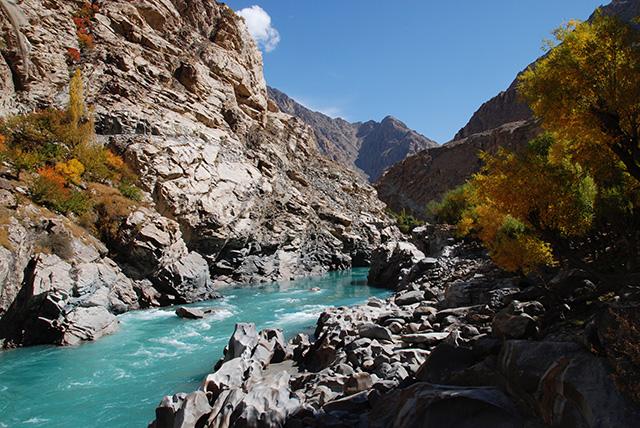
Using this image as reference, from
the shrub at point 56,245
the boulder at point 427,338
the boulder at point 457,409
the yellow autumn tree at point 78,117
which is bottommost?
the boulder at point 427,338

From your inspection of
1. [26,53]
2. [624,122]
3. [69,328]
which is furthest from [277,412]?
[26,53]

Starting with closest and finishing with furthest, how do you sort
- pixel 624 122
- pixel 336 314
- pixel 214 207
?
pixel 624 122, pixel 336 314, pixel 214 207

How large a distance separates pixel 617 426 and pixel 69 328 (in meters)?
20.0

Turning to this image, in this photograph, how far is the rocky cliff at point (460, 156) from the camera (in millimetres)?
90188

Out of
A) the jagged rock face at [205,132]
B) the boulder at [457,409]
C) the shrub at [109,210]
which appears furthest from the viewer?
the jagged rock face at [205,132]

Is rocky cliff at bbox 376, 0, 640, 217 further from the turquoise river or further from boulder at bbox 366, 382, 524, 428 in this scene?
boulder at bbox 366, 382, 524, 428

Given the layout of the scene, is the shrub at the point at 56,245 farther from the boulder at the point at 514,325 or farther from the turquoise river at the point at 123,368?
Result: the boulder at the point at 514,325

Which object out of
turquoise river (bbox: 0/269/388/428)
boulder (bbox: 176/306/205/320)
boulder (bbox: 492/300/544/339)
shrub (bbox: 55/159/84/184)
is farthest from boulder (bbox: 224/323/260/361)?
shrub (bbox: 55/159/84/184)

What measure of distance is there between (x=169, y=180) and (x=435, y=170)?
284 feet

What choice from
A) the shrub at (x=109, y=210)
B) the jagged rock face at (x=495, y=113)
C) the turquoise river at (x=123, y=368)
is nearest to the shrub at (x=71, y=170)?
the shrub at (x=109, y=210)

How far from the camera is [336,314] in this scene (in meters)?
19.1

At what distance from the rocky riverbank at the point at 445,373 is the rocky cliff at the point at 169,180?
444 inches

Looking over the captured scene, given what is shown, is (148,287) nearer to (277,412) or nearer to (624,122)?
(277,412)

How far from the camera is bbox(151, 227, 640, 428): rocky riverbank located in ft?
17.1
